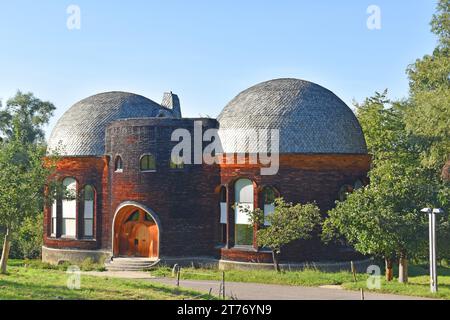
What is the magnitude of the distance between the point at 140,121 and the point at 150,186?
371 cm

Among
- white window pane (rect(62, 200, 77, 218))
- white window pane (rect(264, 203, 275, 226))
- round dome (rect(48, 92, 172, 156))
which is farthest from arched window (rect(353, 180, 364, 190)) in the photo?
white window pane (rect(62, 200, 77, 218))

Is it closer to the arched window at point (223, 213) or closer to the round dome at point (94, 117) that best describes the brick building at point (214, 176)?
the arched window at point (223, 213)

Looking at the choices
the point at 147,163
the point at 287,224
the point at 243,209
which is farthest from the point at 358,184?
the point at 147,163

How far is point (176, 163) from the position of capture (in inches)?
1449

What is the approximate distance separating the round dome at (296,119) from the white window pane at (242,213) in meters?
2.97

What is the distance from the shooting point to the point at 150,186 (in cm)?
3688

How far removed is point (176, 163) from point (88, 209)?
7.73 meters

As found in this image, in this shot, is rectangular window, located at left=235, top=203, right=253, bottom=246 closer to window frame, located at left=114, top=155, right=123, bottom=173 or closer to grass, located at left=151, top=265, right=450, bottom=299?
grass, located at left=151, top=265, right=450, bottom=299

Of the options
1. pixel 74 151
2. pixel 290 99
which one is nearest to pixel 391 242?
pixel 290 99

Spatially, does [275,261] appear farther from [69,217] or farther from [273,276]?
[69,217]

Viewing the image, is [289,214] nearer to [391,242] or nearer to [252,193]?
[252,193]
